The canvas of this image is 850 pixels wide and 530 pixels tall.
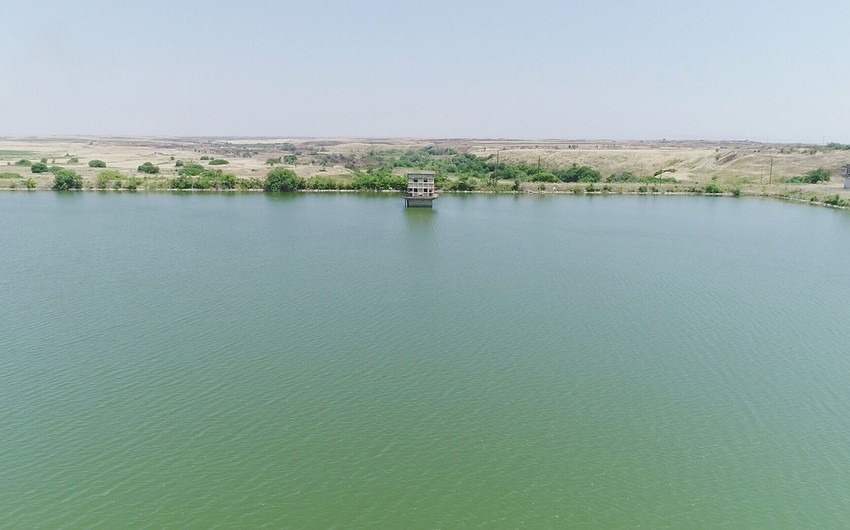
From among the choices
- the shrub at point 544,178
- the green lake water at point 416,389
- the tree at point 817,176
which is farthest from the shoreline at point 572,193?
the green lake water at point 416,389

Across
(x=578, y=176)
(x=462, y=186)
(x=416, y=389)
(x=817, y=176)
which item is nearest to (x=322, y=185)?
(x=462, y=186)

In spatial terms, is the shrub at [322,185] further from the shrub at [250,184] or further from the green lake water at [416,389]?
the green lake water at [416,389]

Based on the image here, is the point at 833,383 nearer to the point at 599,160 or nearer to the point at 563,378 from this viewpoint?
the point at 563,378

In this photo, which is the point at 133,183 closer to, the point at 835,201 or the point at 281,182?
the point at 281,182

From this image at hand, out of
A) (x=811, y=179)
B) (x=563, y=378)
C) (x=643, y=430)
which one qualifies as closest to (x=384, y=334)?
(x=563, y=378)

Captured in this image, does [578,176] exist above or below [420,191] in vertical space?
above

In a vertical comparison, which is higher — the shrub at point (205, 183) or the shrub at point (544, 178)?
the shrub at point (544, 178)
